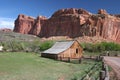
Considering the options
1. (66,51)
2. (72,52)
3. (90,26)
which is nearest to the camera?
(66,51)

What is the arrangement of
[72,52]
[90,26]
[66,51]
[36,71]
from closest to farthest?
[36,71]
[66,51]
[72,52]
[90,26]

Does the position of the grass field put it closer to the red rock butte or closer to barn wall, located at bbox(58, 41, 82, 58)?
barn wall, located at bbox(58, 41, 82, 58)

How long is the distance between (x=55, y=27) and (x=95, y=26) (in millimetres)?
38931

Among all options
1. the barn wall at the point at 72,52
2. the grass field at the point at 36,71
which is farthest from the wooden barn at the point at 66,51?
the grass field at the point at 36,71

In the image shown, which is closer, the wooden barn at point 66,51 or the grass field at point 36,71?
the grass field at point 36,71

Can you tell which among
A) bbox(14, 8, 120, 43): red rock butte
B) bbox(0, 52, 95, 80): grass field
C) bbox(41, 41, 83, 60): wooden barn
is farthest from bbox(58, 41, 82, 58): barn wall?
bbox(14, 8, 120, 43): red rock butte

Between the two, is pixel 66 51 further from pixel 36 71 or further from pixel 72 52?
pixel 36 71

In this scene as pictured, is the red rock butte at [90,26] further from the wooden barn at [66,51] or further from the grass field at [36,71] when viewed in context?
the grass field at [36,71]

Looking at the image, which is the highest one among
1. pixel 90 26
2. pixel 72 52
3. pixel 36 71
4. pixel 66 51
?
pixel 90 26

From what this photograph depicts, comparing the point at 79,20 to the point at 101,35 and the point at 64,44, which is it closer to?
the point at 101,35

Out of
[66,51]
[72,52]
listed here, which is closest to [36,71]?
[66,51]

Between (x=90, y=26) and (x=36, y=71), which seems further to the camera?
(x=90, y=26)

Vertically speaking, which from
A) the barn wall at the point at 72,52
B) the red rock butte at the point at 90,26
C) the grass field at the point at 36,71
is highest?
the red rock butte at the point at 90,26

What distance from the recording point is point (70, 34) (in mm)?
184000
